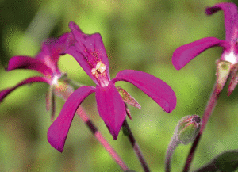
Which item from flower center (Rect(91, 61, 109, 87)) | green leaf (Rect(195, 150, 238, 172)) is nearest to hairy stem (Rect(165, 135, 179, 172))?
green leaf (Rect(195, 150, 238, 172))

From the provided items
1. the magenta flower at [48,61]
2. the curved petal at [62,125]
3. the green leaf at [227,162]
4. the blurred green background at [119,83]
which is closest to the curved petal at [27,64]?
the magenta flower at [48,61]

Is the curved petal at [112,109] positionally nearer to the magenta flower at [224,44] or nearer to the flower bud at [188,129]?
the magenta flower at [224,44]

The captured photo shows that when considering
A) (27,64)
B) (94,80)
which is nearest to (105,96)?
(94,80)

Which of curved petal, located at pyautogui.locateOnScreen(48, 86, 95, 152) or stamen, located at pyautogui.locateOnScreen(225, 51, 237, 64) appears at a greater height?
stamen, located at pyautogui.locateOnScreen(225, 51, 237, 64)

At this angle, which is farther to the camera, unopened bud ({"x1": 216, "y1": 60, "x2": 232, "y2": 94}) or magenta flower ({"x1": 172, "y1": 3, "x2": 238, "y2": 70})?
unopened bud ({"x1": 216, "y1": 60, "x2": 232, "y2": 94})

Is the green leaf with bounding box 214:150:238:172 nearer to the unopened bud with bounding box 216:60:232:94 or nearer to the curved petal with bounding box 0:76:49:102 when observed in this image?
the unopened bud with bounding box 216:60:232:94

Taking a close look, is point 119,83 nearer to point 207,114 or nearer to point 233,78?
point 207,114

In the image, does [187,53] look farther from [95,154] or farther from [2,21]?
[2,21]
